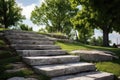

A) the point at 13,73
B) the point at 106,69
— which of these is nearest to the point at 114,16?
the point at 106,69

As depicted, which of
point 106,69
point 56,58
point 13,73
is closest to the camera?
point 13,73

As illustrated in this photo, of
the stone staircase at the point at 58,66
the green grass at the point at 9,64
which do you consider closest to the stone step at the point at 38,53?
the stone staircase at the point at 58,66

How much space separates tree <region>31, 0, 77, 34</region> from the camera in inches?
2064

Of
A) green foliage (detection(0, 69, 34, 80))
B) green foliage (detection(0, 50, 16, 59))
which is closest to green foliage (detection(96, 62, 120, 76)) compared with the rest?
green foliage (detection(0, 69, 34, 80))

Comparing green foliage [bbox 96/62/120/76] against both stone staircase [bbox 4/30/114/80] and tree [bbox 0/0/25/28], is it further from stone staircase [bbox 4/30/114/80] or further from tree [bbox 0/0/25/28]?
tree [bbox 0/0/25/28]

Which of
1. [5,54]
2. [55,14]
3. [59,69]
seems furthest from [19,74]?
[55,14]

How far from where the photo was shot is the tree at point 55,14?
2064 inches

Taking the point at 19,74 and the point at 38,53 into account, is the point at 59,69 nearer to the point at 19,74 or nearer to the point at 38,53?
the point at 19,74

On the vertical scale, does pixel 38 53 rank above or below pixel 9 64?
above

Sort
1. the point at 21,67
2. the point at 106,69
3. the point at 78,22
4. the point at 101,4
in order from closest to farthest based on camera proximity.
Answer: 1. the point at 21,67
2. the point at 106,69
3. the point at 101,4
4. the point at 78,22

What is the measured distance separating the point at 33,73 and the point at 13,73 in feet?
1.91

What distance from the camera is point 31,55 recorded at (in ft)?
22.7

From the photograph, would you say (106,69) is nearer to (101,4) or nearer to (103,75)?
(103,75)

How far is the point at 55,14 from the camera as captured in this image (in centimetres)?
5288
